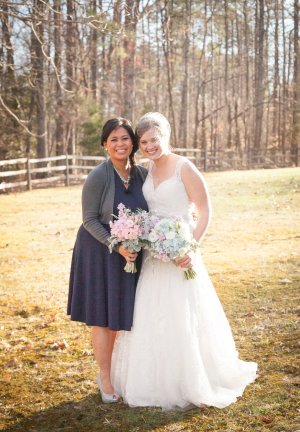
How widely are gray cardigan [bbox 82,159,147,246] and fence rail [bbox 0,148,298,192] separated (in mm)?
15006

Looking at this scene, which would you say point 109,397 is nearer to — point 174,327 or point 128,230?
point 174,327

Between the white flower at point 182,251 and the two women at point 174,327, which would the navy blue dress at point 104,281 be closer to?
the two women at point 174,327

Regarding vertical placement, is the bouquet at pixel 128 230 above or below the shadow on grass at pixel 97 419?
above

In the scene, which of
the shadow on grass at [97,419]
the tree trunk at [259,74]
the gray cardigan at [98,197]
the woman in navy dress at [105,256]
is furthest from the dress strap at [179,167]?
the tree trunk at [259,74]

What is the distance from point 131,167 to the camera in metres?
4.07

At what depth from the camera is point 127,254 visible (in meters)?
3.64

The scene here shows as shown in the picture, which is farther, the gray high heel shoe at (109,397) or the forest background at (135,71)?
the forest background at (135,71)

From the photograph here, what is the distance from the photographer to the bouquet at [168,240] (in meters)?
3.56

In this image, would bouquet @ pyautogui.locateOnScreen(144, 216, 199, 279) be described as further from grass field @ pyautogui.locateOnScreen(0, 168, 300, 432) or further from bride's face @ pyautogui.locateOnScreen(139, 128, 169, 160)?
grass field @ pyautogui.locateOnScreen(0, 168, 300, 432)

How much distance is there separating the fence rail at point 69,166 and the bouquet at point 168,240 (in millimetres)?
15383

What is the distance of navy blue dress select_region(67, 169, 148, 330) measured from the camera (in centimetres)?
381

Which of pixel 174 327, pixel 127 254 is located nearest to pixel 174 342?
pixel 174 327

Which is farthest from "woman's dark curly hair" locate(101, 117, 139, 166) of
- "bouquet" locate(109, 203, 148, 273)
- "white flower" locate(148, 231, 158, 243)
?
"white flower" locate(148, 231, 158, 243)

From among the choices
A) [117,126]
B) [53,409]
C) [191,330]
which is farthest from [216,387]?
[117,126]
